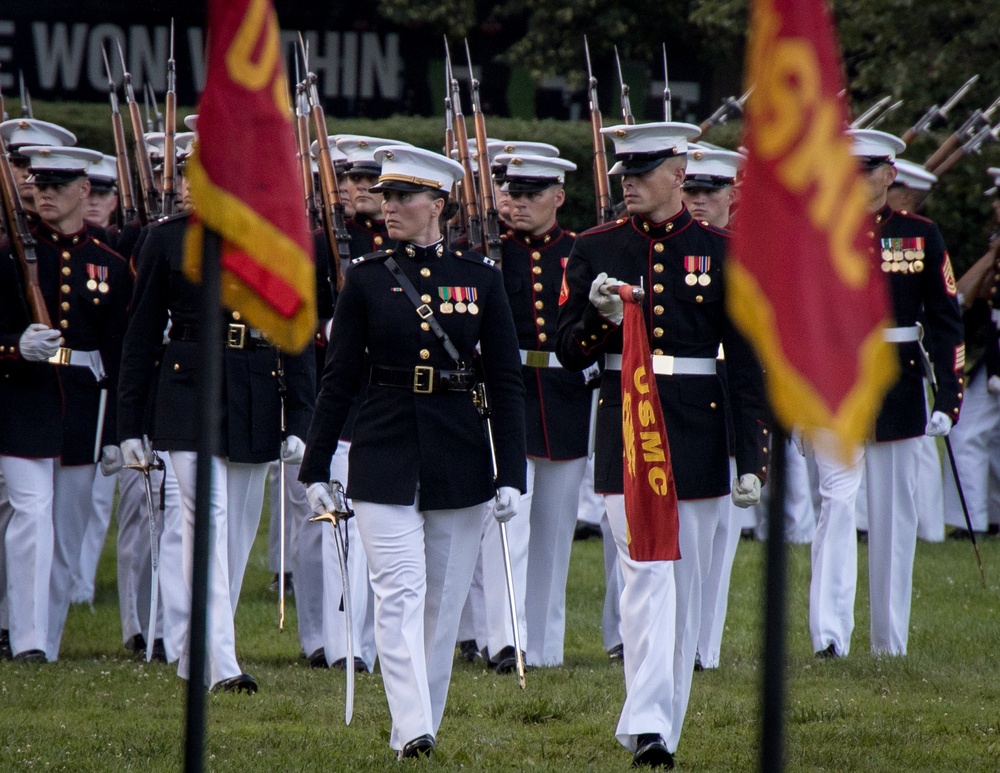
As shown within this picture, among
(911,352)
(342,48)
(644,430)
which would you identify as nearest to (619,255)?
(644,430)

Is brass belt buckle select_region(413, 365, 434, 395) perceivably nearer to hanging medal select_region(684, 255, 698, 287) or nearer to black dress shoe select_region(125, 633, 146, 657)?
hanging medal select_region(684, 255, 698, 287)

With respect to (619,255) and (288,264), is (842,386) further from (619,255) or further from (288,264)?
(619,255)

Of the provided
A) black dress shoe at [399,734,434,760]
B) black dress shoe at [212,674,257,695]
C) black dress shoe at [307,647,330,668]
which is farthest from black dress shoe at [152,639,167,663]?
black dress shoe at [399,734,434,760]

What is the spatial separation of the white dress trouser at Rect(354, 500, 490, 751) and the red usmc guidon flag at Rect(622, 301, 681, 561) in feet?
1.87

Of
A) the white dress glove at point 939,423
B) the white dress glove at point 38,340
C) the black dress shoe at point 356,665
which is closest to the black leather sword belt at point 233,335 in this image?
the white dress glove at point 38,340

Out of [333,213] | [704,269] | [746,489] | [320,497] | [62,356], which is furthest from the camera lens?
[333,213]

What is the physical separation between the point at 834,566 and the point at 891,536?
0.31 m

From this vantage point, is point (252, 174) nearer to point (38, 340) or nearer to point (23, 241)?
point (38, 340)

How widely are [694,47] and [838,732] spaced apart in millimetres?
18461

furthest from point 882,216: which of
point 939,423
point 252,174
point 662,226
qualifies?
point 252,174

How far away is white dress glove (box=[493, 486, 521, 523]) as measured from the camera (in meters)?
6.17

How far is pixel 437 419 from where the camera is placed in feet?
20.0

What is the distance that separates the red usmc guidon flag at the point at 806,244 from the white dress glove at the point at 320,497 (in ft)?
9.85

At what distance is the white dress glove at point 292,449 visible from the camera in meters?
7.50
